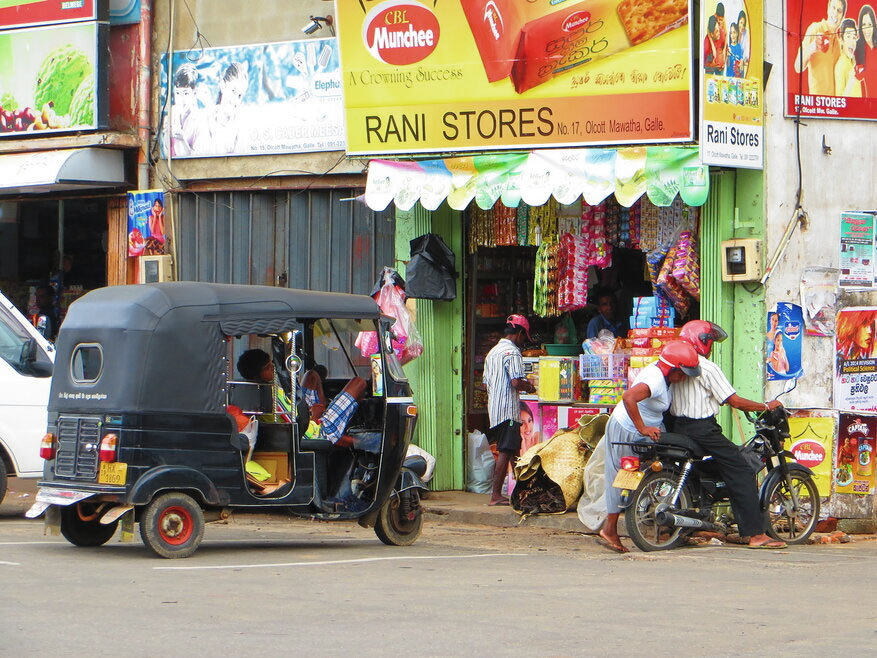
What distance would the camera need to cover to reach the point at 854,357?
12.9m

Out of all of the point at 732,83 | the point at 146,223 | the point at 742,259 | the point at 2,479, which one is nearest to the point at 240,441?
the point at 2,479

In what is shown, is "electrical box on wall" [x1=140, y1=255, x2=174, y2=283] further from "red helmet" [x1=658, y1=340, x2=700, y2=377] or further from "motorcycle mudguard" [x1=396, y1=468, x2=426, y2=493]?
"red helmet" [x1=658, y1=340, x2=700, y2=377]

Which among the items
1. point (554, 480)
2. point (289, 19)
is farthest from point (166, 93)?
point (554, 480)

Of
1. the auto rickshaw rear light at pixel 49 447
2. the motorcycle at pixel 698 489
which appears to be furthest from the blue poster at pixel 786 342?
the auto rickshaw rear light at pixel 49 447

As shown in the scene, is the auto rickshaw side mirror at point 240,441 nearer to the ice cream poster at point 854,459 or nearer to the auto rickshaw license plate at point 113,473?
the auto rickshaw license plate at point 113,473

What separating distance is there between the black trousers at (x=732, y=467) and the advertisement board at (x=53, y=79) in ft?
29.2

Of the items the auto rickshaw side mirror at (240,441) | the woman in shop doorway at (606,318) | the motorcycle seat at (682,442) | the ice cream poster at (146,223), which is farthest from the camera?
the ice cream poster at (146,223)

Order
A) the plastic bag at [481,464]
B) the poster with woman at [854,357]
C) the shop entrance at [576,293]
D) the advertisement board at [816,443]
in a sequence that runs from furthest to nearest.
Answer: the plastic bag at [481,464]
the shop entrance at [576,293]
the poster with woman at [854,357]
the advertisement board at [816,443]

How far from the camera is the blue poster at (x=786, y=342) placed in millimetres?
12516

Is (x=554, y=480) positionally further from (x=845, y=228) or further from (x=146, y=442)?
(x=146, y=442)

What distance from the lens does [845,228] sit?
1289 centimetres

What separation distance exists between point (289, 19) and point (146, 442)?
769 cm

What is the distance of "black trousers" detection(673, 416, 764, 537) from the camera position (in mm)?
10672

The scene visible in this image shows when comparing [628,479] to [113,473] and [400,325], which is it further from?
[400,325]
